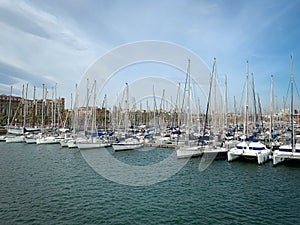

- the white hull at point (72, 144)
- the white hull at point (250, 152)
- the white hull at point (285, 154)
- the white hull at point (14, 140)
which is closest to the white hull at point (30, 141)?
the white hull at point (14, 140)

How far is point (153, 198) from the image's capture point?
17.7m

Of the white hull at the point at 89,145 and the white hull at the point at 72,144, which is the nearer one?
the white hull at the point at 89,145

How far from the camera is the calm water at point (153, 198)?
45.9ft

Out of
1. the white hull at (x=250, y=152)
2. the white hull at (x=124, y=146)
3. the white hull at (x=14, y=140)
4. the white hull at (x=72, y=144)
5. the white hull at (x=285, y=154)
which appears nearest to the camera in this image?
the white hull at (x=285, y=154)

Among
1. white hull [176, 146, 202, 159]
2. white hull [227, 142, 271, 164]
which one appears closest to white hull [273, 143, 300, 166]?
white hull [227, 142, 271, 164]

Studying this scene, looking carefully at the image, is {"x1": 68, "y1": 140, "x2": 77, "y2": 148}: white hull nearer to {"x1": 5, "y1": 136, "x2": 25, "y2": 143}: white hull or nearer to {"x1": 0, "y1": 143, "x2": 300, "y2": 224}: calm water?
{"x1": 0, "y1": 143, "x2": 300, "y2": 224}: calm water

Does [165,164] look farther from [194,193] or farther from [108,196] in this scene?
[108,196]

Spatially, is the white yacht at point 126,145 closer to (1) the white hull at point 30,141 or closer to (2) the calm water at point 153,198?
(2) the calm water at point 153,198

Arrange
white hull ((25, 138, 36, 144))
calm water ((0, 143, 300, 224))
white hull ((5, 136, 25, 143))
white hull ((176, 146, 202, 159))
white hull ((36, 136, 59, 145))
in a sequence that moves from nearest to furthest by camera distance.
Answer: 1. calm water ((0, 143, 300, 224))
2. white hull ((176, 146, 202, 159))
3. white hull ((36, 136, 59, 145))
4. white hull ((25, 138, 36, 144))
5. white hull ((5, 136, 25, 143))

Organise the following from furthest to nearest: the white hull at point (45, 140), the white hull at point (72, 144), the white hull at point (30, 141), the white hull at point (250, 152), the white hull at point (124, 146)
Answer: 1. the white hull at point (30, 141)
2. the white hull at point (45, 140)
3. the white hull at point (72, 144)
4. the white hull at point (124, 146)
5. the white hull at point (250, 152)

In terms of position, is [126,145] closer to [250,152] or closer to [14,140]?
[250,152]

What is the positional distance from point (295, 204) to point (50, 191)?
1905cm

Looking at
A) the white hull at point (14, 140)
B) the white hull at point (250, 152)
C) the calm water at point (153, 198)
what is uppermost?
the white hull at point (250, 152)

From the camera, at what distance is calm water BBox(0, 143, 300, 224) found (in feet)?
45.9
